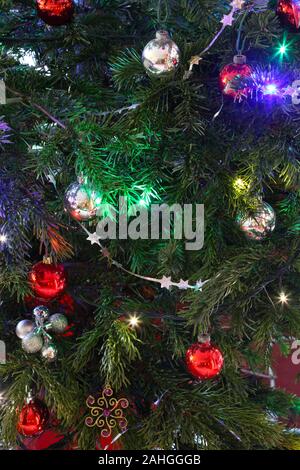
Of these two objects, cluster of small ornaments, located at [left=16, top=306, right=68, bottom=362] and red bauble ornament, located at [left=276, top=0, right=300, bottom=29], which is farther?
cluster of small ornaments, located at [left=16, top=306, right=68, bottom=362]

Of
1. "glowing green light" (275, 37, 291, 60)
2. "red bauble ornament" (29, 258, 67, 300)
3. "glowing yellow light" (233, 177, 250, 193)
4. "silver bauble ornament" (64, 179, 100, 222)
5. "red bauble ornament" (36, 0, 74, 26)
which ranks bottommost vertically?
"red bauble ornament" (29, 258, 67, 300)

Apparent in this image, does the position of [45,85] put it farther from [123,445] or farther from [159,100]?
[123,445]

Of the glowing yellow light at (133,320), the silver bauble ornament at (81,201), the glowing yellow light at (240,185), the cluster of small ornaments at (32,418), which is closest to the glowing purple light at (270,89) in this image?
the glowing yellow light at (240,185)

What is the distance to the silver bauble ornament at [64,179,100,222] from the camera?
24.1 inches

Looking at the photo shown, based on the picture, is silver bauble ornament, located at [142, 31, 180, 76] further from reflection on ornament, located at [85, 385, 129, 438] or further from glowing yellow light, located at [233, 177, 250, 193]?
Answer: reflection on ornament, located at [85, 385, 129, 438]

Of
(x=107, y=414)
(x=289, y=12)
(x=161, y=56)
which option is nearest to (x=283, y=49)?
(x=289, y=12)

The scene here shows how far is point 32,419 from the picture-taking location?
0.73m

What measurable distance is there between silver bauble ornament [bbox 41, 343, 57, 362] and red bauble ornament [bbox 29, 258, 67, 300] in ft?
0.21

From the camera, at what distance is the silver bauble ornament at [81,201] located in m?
0.61

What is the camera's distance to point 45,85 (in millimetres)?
715

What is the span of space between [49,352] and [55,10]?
1.37 ft

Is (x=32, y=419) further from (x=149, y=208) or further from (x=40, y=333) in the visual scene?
(x=149, y=208)

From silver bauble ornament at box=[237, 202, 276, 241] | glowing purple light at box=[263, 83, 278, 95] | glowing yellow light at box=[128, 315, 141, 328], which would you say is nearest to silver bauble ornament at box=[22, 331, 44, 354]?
glowing yellow light at box=[128, 315, 141, 328]
